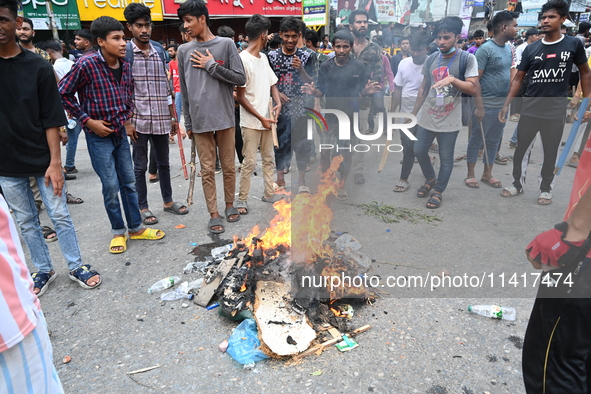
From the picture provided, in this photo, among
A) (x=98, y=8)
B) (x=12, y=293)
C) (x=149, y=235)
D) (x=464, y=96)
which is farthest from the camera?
(x=98, y=8)

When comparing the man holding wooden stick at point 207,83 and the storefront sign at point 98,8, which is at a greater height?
the storefront sign at point 98,8

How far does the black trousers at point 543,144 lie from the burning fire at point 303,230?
3148 mm

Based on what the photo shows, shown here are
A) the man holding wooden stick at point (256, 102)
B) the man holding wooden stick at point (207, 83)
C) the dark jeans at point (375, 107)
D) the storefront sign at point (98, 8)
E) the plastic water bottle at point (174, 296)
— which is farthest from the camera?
the storefront sign at point (98, 8)

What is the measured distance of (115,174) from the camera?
3.92 metres

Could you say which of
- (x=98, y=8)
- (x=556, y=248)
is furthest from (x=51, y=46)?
(x=98, y=8)

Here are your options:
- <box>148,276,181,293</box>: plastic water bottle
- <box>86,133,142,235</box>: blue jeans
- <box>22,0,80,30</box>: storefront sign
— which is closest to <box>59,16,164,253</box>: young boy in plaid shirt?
<box>86,133,142,235</box>: blue jeans

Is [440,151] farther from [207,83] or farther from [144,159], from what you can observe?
[144,159]

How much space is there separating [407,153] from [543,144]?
1.88 meters

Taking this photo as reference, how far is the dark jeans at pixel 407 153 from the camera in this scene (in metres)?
Result: 5.22

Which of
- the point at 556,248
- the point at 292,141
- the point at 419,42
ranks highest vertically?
the point at 419,42

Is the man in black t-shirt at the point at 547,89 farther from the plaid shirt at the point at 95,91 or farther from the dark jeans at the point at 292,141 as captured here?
the plaid shirt at the point at 95,91

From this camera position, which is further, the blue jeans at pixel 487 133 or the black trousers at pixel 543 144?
the blue jeans at pixel 487 133

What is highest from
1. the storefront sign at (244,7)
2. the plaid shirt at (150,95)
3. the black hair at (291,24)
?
the storefront sign at (244,7)

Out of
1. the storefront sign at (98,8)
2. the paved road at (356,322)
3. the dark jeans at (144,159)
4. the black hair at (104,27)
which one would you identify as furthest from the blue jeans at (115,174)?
the storefront sign at (98,8)
